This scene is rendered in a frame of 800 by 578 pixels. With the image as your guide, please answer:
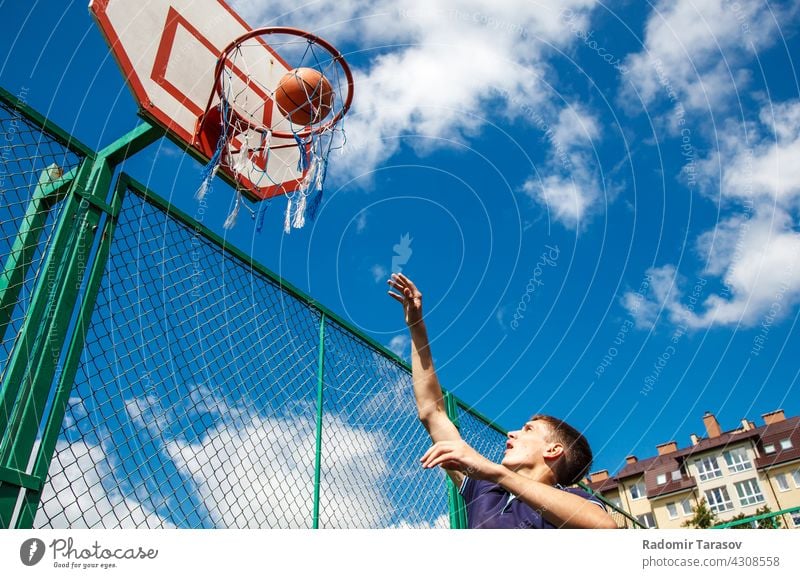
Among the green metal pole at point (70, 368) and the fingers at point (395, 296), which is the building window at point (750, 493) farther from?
the green metal pole at point (70, 368)

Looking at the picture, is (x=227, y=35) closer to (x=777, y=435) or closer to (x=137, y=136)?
(x=137, y=136)

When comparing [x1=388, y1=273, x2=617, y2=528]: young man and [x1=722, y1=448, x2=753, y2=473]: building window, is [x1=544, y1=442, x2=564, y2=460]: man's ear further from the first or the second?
[x1=722, y1=448, x2=753, y2=473]: building window

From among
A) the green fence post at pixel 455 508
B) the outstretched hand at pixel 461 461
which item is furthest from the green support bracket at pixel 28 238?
the green fence post at pixel 455 508

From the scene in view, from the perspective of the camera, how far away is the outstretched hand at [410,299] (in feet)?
10.3

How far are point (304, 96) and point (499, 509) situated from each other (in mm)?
3360

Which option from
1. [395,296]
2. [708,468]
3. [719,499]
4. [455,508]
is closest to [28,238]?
[395,296]

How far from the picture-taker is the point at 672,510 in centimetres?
3988

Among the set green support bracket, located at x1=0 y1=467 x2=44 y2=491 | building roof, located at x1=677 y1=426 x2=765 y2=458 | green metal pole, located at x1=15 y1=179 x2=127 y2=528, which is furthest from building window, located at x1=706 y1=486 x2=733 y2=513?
green support bracket, located at x1=0 y1=467 x2=44 y2=491

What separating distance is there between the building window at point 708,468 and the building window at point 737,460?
31.9 inches

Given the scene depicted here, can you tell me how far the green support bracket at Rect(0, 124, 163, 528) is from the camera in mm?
2529

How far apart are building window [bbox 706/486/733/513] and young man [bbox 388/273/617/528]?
41597 millimetres
